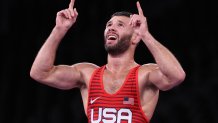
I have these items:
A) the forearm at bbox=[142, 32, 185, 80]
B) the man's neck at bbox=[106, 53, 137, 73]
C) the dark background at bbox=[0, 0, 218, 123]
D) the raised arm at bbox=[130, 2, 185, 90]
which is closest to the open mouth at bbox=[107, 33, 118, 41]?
the man's neck at bbox=[106, 53, 137, 73]

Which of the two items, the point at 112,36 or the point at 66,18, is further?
the point at 112,36

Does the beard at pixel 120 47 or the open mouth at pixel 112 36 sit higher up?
the open mouth at pixel 112 36

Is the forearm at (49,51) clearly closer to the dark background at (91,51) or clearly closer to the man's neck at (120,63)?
the man's neck at (120,63)

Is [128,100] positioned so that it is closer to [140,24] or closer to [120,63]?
[120,63]

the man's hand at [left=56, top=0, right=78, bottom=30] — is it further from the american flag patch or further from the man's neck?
the american flag patch

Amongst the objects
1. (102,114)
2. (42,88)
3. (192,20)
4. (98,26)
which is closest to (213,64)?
(192,20)

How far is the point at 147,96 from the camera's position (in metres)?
3.34

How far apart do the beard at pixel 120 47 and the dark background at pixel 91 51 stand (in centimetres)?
205

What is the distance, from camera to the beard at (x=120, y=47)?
342cm

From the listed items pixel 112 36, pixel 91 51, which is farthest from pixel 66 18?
pixel 91 51

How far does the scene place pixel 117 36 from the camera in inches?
135

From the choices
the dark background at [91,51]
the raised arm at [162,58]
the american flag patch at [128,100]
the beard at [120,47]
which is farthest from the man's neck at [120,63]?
the dark background at [91,51]

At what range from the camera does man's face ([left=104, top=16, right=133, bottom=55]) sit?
3418mm

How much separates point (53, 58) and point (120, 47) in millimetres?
499
